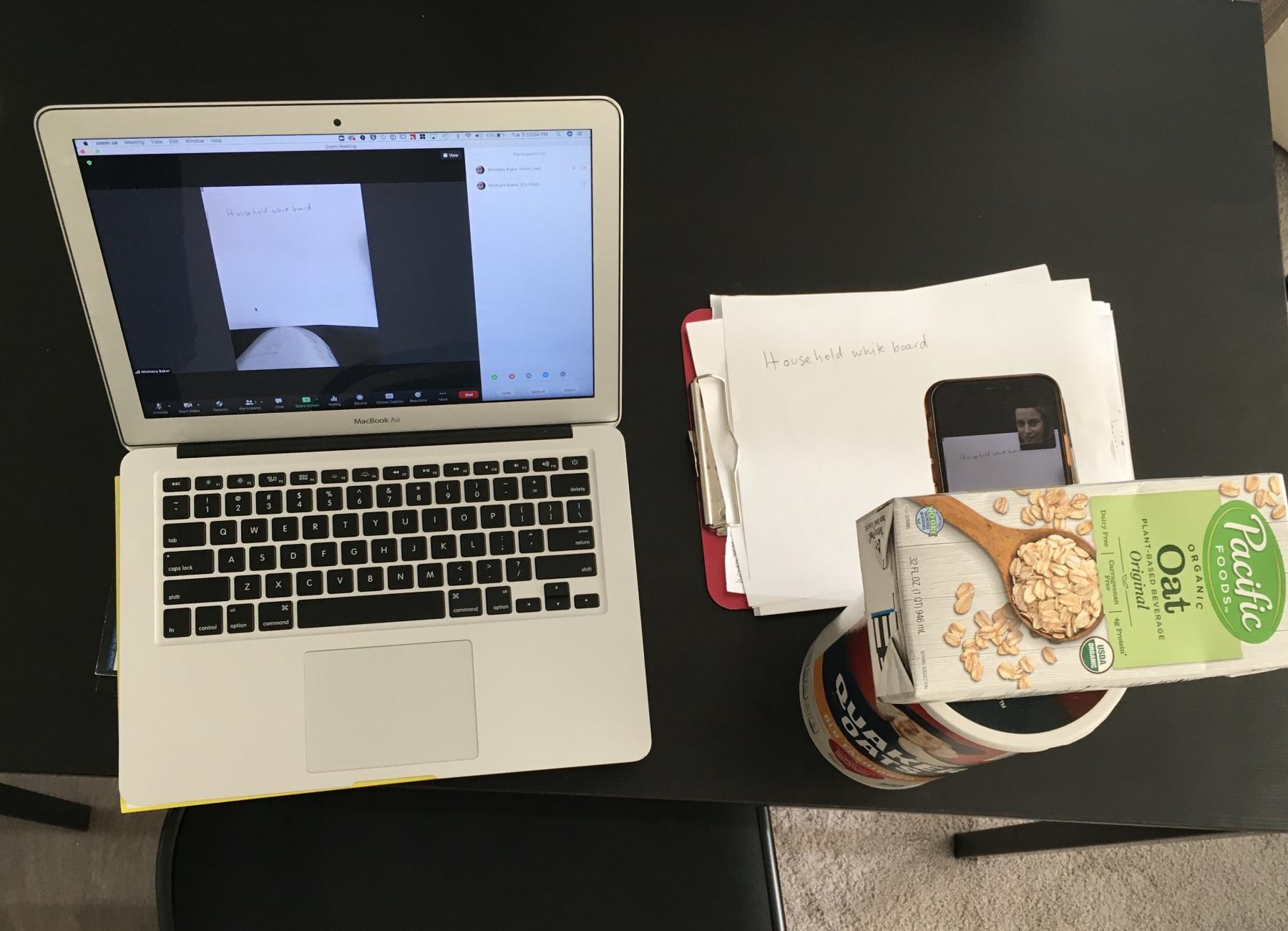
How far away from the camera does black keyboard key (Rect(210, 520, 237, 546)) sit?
1.98ft

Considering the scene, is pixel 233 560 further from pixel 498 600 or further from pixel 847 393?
pixel 847 393

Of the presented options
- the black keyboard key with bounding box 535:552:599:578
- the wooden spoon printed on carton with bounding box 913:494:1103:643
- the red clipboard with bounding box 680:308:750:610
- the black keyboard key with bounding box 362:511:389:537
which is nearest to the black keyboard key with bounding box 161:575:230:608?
the black keyboard key with bounding box 362:511:389:537

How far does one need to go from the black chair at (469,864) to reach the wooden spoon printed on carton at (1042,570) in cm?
45

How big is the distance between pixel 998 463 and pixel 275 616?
0.54m

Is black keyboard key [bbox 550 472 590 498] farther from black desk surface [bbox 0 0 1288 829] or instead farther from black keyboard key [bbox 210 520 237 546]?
black keyboard key [bbox 210 520 237 546]

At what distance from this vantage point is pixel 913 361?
2.21 feet

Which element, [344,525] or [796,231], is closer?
[344,525]

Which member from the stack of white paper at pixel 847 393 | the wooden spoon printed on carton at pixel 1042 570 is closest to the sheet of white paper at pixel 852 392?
the stack of white paper at pixel 847 393

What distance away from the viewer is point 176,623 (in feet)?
1.92

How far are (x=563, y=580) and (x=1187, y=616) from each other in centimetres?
38

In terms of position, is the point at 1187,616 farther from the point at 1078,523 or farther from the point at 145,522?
the point at 145,522

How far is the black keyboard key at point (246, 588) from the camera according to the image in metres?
0.59

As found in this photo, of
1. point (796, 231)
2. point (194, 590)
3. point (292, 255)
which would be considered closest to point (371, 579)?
point (194, 590)

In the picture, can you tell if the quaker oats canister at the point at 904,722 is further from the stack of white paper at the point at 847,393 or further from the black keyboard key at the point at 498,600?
the black keyboard key at the point at 498,600
